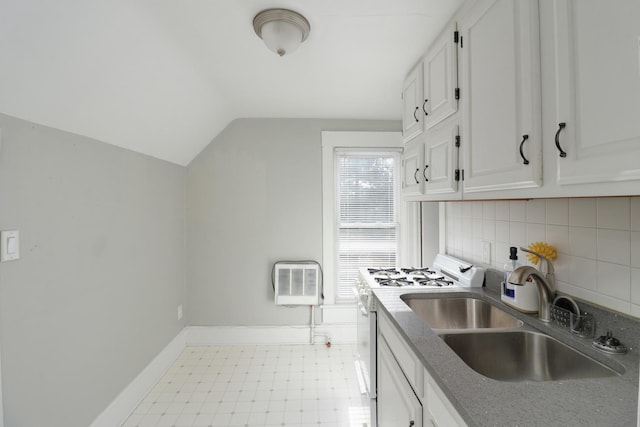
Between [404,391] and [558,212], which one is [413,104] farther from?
[404,391]

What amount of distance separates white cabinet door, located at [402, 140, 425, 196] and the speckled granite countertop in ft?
3.44

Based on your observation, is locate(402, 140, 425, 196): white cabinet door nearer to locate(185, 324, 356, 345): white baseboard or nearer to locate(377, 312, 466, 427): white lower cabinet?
locate(377, 312, 466, 427): white lower cabinet

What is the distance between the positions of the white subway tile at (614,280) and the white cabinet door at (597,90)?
51 centimetres

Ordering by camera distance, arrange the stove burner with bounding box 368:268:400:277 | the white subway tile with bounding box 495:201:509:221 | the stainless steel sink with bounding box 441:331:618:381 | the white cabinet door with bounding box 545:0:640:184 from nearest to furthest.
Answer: the white cabinet door with bounding box 545:0:640:184
the stainless steel sink with bounding box 441:331:618:381
the white subway tile with bounding box 495:201:509:221
the stove burner with bounding box 368:268:400:277

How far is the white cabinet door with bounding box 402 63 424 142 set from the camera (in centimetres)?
183

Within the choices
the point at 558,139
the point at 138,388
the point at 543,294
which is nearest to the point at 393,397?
the point at 543,294

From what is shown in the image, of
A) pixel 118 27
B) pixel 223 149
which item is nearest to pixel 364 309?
pixel 118 27

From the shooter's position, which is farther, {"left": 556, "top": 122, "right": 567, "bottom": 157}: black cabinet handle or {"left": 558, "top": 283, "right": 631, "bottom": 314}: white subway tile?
{"left": 558, "top": 283, "right": 631, "bottom": 314}: white subway tile

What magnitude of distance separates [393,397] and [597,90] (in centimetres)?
141

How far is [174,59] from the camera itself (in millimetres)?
1742

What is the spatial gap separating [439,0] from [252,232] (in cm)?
241

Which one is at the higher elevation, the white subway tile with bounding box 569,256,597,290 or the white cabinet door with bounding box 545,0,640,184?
the white cabinet door with bounding box 545,0,640,184

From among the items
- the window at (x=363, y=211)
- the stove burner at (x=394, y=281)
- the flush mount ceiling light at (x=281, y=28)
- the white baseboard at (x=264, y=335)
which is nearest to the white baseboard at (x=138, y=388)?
the white baseboard at (x=264, y=335)

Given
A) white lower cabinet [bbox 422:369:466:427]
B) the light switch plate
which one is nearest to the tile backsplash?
white lower cabinet [bbox 422:369:466:427]
